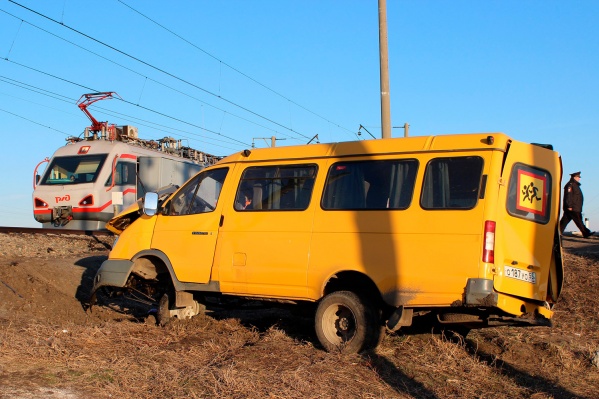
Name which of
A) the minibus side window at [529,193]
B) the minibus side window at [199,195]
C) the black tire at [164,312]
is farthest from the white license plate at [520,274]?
the black tire at [164,312]

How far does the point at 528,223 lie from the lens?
7125 millimetres

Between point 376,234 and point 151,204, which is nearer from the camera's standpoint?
point 376,234

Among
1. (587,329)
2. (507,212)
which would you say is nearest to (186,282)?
(507,212)

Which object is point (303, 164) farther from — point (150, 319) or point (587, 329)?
point (587, 329)

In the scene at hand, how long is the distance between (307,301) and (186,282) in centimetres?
181

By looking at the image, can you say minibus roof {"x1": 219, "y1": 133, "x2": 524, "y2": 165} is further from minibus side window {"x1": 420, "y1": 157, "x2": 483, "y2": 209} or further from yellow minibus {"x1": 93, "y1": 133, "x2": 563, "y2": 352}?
minibus side window {"x1": 420, "y1": 157, "x2": 483, "y2": 209}

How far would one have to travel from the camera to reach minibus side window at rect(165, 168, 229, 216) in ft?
29.0

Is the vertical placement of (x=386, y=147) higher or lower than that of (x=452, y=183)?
higher

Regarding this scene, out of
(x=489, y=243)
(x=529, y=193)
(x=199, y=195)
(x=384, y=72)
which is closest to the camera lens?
(x=489, y=243)

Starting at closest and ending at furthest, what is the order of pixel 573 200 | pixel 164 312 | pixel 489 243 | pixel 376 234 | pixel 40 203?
1. pixel 489 243
2. pixel 376 234
3. pixel 164 312
4. pixel 573 200
5. pixel 40 203

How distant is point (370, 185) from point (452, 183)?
3.23 ft

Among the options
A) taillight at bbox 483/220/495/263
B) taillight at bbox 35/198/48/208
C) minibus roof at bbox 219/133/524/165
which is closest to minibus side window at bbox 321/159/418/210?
minibus roof at bbox 219/133/524/165

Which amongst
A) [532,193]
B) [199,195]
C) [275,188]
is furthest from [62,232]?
[532,193]

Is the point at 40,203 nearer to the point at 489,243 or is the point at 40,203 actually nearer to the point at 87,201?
the point at 87,201
